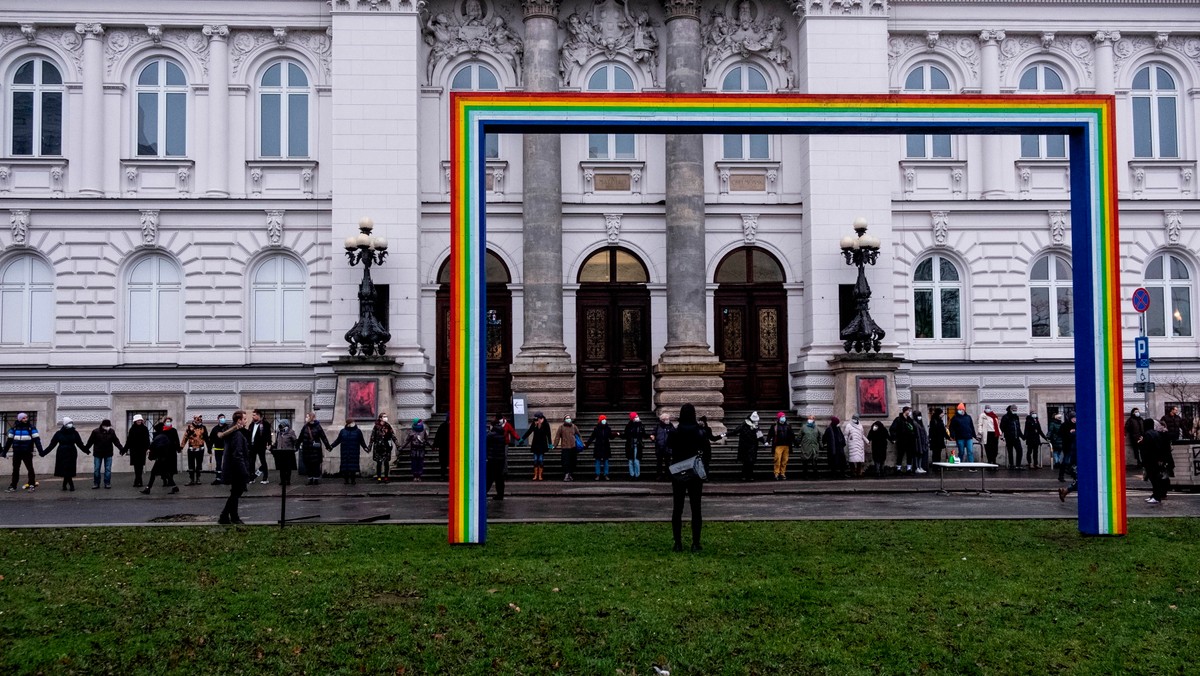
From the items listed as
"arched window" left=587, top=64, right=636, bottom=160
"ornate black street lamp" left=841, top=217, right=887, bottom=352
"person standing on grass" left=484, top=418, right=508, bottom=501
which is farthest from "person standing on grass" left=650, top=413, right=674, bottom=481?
"arched window" left=587, top=64, right=636, bottom=160

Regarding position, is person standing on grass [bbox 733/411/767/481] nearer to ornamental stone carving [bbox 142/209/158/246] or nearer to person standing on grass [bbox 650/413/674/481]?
person standing on grass [bbox 650/413/674/481]

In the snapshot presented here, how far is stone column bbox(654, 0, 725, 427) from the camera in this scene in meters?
32.8

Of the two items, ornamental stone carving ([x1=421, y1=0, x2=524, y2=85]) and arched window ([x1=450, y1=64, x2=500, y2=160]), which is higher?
ornamental stone carving ([x1=421, y1=0, x2=524, y2=85])

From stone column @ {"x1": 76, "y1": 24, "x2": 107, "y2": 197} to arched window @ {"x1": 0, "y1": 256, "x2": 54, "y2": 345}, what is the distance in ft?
9.28

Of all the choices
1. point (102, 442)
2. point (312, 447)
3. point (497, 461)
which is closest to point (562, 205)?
point (312, 447)

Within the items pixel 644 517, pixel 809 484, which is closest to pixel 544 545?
pixel 644 517

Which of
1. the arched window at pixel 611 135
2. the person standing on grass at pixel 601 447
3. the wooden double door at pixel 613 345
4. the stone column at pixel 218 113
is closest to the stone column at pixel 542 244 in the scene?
the wooden double door at pixel 613 345

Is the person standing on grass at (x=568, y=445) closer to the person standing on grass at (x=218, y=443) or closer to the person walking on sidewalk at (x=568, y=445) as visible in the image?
the person walking on sidewalk at (x=568, y=445)

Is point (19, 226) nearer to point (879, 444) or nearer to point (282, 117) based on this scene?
point (282, 117)

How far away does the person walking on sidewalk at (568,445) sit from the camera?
92.8 ft

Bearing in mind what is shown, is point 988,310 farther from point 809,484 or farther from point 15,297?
point 15,297

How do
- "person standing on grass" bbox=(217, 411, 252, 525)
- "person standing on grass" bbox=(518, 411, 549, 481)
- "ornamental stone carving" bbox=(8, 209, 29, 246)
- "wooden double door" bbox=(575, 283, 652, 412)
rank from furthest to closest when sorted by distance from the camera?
1. "wooden double door" bbox=(575, 283, 652, 412)
2. "ornamental stone carving" bbox=(8, 209, 29, 246)
3. "person standing on grass" bbox=(518, 411, 549, 481)
4. "person standing on grass" bbox=(217, 411, 252, 525)

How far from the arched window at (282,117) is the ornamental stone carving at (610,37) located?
26.9 feet

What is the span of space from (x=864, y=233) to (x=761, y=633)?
934 inches
